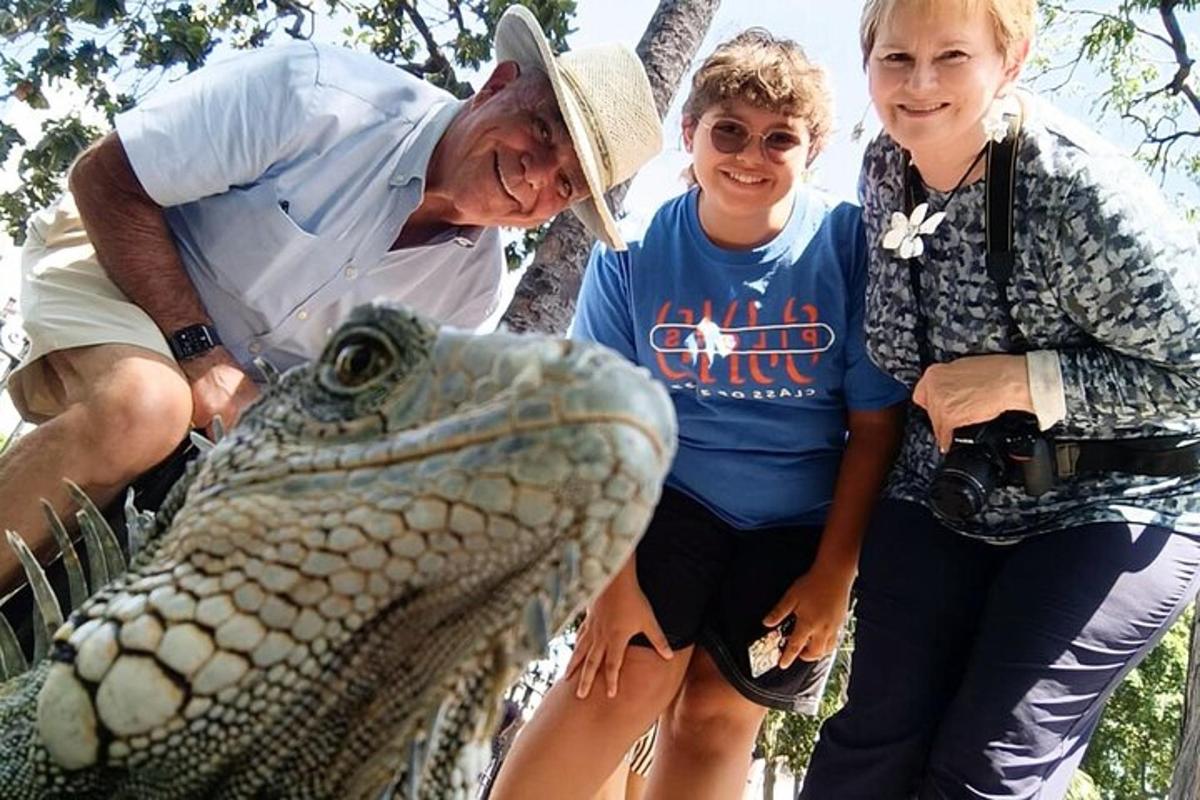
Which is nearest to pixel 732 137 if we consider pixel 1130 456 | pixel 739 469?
pixel 739 469

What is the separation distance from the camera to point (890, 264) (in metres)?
2.98

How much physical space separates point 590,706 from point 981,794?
3.95ft

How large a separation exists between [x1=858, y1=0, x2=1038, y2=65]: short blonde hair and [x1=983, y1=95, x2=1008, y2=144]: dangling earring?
174 millimetres

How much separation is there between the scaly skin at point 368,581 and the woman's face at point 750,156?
225 cm

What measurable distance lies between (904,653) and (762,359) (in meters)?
0.97

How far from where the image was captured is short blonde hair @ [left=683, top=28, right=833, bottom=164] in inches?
132

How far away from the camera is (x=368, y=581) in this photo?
1.25 meters

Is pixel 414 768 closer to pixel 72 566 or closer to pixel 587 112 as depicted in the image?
pixel 72 566

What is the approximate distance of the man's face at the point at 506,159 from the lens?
3518 mm

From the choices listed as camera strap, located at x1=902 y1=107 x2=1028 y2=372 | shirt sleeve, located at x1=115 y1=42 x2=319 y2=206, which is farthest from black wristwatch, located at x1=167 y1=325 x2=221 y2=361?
camera strap, located at x1=902 y1=107 x2=1028 y2=372

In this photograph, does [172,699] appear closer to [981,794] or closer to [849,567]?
[981,794]

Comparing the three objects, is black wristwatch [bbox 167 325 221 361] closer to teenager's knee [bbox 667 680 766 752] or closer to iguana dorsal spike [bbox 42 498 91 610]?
iguana dorsal spike [bbox 42 498 91 610]

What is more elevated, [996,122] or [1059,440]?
[996,122]

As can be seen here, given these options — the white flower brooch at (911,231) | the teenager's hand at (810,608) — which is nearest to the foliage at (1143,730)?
the teenager's hand at (810,608)
